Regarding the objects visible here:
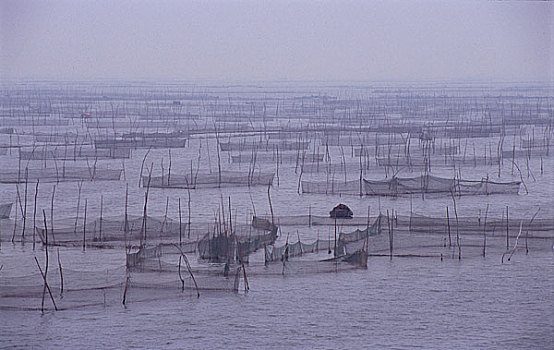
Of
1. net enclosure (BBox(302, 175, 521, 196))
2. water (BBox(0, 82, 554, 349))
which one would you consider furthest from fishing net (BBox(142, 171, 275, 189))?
water (BBox(0, 82, 554, 349))

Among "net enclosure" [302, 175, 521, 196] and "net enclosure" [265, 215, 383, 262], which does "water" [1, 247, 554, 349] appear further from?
"net enclosure" [302, 175, 521, 196]

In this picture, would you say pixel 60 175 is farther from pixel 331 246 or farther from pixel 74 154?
pixel 331 246

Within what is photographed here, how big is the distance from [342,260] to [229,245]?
764mm

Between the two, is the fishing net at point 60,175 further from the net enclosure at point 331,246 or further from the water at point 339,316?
the water at point 339,316

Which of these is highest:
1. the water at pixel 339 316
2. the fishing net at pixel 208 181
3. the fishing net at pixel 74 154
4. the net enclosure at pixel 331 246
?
the fishing net at pixel 74 154

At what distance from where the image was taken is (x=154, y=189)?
979cm

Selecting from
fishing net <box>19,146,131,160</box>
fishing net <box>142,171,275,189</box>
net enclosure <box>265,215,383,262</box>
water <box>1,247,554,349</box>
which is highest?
fishing net <box>19,146,131,160</box>

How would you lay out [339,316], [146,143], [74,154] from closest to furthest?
[339,316], [74,154], [146,143]

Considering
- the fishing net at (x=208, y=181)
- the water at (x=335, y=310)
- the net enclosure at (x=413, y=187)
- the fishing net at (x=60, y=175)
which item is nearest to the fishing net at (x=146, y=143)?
the fishing net at (x=60, y=175)

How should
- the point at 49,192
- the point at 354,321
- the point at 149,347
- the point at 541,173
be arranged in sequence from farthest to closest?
the point at 541,173
the point at 49,192
the point at 354,321
the point at 149,347

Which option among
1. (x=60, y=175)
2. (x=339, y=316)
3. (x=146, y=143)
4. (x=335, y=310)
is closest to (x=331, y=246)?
(x=335, y=310)

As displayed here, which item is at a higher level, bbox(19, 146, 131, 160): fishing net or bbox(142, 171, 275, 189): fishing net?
bbox(19, 146, 131, 160): fishing net

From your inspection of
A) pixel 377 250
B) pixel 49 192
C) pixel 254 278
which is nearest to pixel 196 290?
pixel 254 278

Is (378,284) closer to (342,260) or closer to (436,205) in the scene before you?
(342,260)
